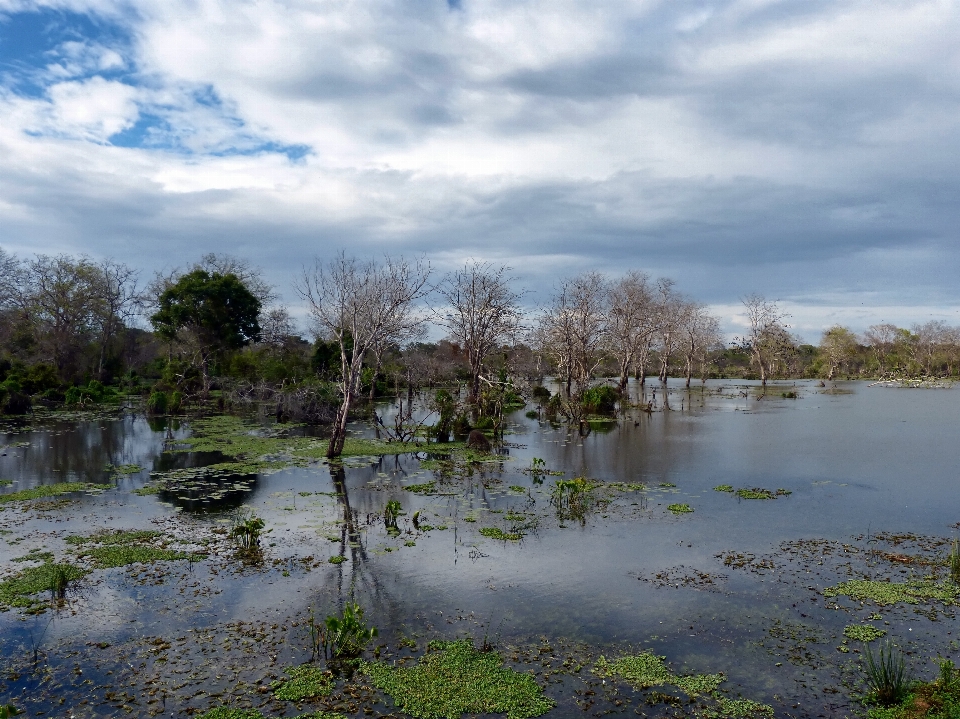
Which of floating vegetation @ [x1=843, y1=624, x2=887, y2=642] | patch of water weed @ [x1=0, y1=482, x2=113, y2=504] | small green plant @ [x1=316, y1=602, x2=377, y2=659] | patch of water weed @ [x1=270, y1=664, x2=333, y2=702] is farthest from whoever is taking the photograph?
patch of water weed @ [x1=0, y1=482, x2=113, y2=504]

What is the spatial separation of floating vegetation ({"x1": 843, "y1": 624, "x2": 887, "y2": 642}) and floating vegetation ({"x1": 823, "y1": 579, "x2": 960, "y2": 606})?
41.9 inches

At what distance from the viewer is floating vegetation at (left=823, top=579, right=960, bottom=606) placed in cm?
1007

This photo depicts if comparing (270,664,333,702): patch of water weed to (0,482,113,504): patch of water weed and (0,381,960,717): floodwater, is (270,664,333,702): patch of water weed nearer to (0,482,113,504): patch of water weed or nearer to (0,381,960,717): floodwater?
(0,381,960,717): floodwater

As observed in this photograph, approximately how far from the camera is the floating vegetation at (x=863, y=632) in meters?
8.77

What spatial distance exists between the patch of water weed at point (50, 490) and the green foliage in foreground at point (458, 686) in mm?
13007

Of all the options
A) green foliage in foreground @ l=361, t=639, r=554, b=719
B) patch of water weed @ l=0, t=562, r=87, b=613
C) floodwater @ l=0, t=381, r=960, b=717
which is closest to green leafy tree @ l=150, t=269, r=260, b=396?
floodwater @ l=0, t=381, r=960, b=717

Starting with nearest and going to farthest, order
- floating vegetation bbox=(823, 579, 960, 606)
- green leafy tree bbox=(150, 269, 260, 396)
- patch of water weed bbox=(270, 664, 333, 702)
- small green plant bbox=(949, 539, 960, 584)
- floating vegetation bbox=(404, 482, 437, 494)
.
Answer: patch of water weed bbox=(270, 664, 333, 702) < floating vegetation bbox=(823, 579, 960, 606) < small green plant bbox=(949, 539, 960, 584) < floating vegetation bbox=(404, 482, 437, 494) < green leafy tree bbox=(150, 269, 260, 396)

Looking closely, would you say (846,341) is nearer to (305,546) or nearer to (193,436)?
(193,436)

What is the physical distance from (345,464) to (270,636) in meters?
13.2

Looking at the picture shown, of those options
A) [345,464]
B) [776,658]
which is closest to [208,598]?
[776,658]

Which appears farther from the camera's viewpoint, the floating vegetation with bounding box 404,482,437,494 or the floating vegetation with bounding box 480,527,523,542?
the floating vegetation with bounding box 404,482,437,494

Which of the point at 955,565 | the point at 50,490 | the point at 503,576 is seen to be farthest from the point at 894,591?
the point at 50,490

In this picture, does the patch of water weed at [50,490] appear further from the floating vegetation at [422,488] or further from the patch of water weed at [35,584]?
the floating vegetation at [422,488]

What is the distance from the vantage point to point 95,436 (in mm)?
28719
